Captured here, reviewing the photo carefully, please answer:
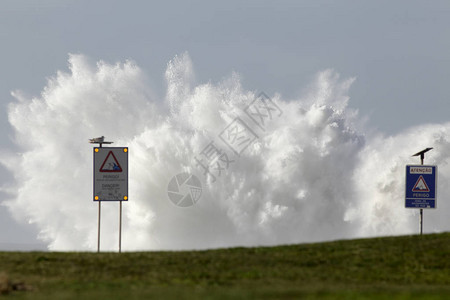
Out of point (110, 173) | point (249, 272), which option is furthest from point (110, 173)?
point (249, 272)

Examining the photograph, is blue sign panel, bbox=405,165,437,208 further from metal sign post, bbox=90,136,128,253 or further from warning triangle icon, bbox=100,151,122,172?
warning triangle icon, bbox=100,151,122,172

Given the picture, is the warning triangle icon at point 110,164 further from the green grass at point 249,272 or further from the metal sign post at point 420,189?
the metal sign post at point 420,189

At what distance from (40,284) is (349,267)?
12.7m

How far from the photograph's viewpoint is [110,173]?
38.0 meters

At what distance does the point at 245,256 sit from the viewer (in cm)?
3033

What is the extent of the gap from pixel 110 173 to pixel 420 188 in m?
18.3

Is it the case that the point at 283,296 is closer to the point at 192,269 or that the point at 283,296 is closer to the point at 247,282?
the point at 247,282

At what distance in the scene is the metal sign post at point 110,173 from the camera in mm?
37906

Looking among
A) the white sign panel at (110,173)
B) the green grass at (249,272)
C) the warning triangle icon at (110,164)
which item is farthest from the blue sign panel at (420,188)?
the warning triangle icon at (110,164)

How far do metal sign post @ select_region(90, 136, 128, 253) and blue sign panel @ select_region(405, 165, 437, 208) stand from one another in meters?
16.7

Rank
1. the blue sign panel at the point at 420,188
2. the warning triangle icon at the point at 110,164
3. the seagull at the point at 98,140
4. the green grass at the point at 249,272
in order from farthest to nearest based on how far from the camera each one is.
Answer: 1. the blue sign panel at the point at 420,188
2. the seagull at the point at 98,140
3. the warning triangle icon at the point at 110,164
4. the green grass at the point at 249,272

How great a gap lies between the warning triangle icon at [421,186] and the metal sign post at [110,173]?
1715 centimetres

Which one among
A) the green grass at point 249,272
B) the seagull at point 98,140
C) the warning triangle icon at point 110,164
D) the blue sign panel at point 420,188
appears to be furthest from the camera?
the blue sign panel at point 420,188

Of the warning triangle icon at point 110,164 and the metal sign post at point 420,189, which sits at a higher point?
the warning triangle icon at point 110,164
